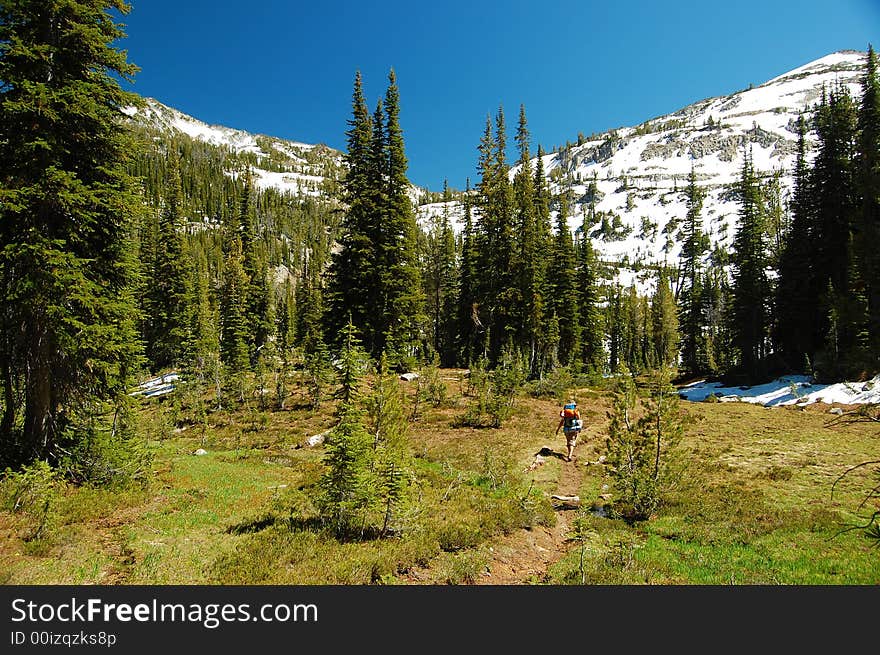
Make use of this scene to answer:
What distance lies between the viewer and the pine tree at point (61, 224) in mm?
9945

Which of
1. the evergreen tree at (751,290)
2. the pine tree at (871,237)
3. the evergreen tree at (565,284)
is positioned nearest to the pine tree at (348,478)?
the pine tree at (871,237)

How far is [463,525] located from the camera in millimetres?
9312

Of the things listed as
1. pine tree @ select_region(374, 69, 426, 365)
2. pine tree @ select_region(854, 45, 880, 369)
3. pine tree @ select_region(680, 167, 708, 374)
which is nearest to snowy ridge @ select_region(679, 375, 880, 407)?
pine tree @ select_region(680, 167, 708, 374)

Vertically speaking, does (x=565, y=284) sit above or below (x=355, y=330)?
above

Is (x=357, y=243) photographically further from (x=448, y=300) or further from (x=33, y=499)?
(x=448, y=300)

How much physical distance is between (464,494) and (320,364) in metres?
15.7

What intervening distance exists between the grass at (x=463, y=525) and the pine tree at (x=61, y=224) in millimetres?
2640

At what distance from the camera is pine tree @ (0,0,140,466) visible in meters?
9.95

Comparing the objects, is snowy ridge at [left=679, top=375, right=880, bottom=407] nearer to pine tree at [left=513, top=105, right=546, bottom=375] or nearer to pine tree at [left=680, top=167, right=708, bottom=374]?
pine tree at [left=513, top=105, right=546, bottom=375]

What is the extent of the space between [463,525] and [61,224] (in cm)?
1284

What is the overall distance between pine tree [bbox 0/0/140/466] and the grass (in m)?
2.64

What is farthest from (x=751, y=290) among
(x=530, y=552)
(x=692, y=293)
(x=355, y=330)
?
(x=530, y=552)

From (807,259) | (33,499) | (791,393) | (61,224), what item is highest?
(807,259)

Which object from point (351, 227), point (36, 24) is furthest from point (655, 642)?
point (351, 227)
